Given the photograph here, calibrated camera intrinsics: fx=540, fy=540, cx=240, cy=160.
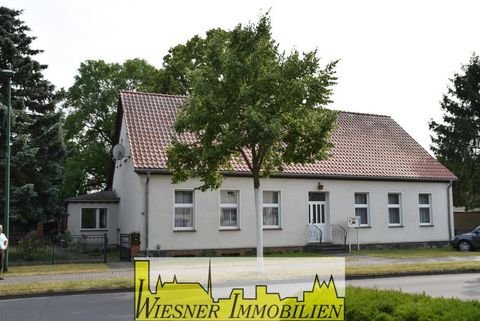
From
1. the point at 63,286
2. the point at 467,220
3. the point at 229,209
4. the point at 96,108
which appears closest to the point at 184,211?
the point at 229,209

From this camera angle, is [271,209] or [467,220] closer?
[271,209]

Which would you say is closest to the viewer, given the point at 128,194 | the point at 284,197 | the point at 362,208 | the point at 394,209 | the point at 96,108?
the point at 128,194

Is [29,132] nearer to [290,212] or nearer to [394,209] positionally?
[290,212]

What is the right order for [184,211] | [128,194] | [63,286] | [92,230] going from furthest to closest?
[92,230] → [128,194] → [184,211] → [63,286]

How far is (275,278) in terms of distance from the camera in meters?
15.3

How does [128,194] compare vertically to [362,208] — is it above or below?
above

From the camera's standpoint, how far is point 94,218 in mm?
27109

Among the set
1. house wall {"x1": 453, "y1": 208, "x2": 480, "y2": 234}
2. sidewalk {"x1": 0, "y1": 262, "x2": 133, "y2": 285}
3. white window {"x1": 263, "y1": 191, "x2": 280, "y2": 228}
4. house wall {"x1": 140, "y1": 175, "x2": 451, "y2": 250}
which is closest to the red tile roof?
house wall {"x1": 140, "y1": 175, "x2": 451, "y2": 250}

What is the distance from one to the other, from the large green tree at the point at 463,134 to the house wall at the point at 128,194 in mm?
24672

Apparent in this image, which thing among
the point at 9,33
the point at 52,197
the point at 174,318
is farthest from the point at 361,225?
the point at 9,33

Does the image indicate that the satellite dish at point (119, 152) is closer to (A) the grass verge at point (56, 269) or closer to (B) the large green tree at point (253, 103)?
(A) the grass verge at point (56, 269)

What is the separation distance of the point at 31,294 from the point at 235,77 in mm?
8024

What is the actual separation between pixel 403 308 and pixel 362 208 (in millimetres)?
21904

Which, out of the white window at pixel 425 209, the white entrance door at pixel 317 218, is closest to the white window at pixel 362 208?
the white entrance door at pixel 317 218
